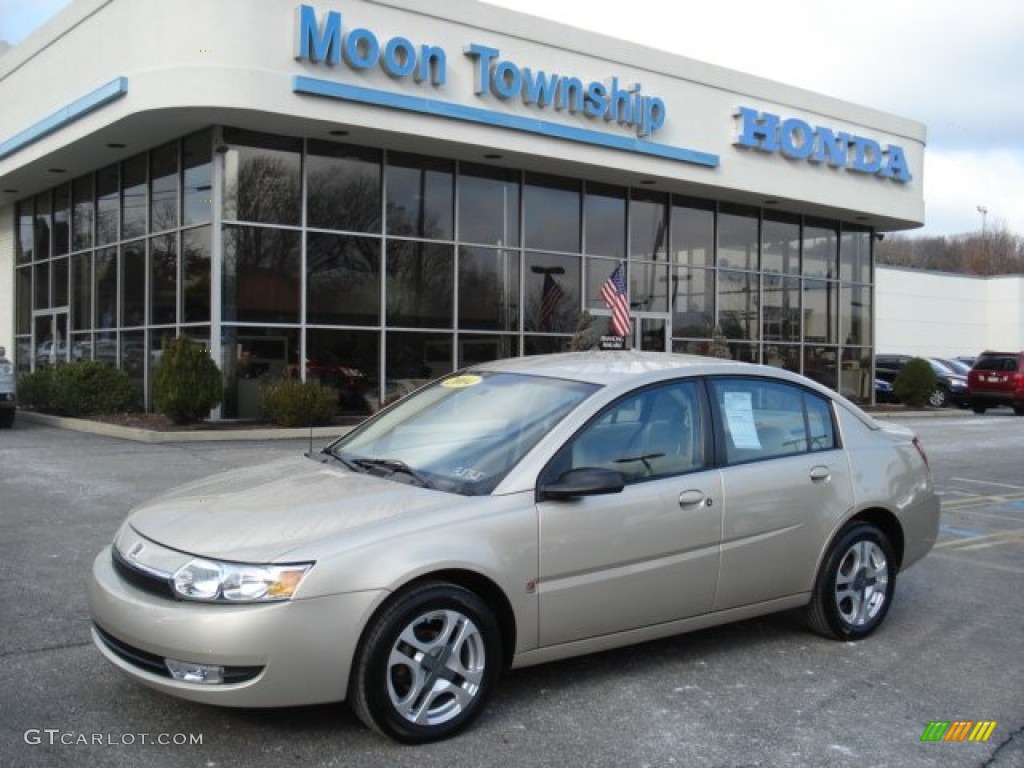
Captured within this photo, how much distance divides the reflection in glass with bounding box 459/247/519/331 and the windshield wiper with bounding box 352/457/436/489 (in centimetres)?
1418

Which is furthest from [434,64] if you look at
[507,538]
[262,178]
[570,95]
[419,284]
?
[507,538]

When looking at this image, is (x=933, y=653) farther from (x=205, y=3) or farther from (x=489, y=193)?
(x=489, y=193)

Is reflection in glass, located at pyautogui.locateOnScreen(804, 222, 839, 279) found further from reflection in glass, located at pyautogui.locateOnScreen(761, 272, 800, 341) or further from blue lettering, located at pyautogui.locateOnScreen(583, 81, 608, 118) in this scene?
blue lettering, located at pyautogui.locateOnScreen(583, 81, 608, 118)

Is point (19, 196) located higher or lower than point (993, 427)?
higher

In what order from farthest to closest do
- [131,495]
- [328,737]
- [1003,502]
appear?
1. [1003,502]
2. [131,495]
3. [328,737]

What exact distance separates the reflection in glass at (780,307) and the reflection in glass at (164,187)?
562 inches

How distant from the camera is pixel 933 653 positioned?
5.08 metres

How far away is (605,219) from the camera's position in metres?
21.0

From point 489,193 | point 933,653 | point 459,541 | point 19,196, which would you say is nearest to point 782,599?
point 933,653

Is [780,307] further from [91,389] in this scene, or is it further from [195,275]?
[91,389]

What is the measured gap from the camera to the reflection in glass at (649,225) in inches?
847

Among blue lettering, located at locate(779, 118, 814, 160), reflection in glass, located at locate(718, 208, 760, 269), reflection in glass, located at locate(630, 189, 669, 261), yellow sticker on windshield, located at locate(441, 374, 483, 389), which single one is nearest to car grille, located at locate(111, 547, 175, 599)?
yellow sticker on windshield, located at locate(441, 374, 483, 389)

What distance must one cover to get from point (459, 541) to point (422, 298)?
1472 centimetres

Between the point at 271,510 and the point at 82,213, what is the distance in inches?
763
